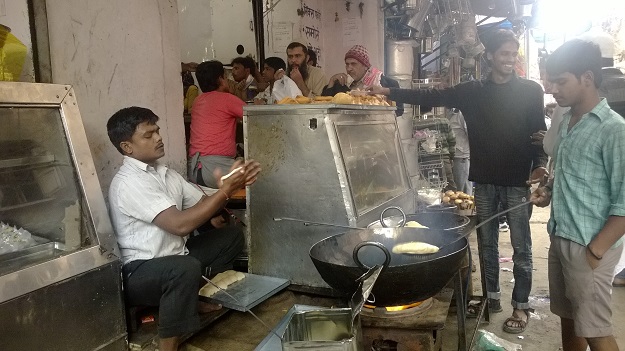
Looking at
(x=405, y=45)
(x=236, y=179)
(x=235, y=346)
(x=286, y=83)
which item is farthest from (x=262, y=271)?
(x=405, y=45)

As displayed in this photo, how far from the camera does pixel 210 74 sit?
A: 5008mm

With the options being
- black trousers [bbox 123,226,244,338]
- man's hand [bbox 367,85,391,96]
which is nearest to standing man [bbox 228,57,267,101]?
man's hand [bbox 367,85,391,96]

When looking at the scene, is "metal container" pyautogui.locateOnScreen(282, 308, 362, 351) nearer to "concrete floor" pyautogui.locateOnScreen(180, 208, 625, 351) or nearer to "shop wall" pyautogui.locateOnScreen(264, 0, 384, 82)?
"concrete floor" pyautogui.locateOnScreen(180, 208, 625, 351)

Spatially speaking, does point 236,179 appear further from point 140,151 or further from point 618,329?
point 618,329

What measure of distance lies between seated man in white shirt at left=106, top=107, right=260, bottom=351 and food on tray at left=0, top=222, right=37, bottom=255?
0.50 metres

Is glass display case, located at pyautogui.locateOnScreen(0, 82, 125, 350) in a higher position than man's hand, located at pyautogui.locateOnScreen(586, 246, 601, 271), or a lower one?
higher

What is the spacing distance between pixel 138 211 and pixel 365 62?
12.5 feet

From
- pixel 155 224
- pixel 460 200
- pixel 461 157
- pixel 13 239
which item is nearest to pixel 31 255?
pixel 13 239

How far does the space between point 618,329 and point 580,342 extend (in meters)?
1.47

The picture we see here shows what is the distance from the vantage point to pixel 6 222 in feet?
8.13

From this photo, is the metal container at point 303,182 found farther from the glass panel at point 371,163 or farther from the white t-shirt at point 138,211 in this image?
the white t-shirt at point 138,211

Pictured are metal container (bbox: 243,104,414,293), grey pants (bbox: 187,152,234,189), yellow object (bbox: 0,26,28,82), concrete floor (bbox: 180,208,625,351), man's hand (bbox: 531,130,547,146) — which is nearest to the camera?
yellow object (bbox: 0,26,28,82)

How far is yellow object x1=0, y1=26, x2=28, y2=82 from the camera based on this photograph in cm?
250

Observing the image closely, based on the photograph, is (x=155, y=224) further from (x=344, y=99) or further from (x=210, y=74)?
(x=210, y=74)
